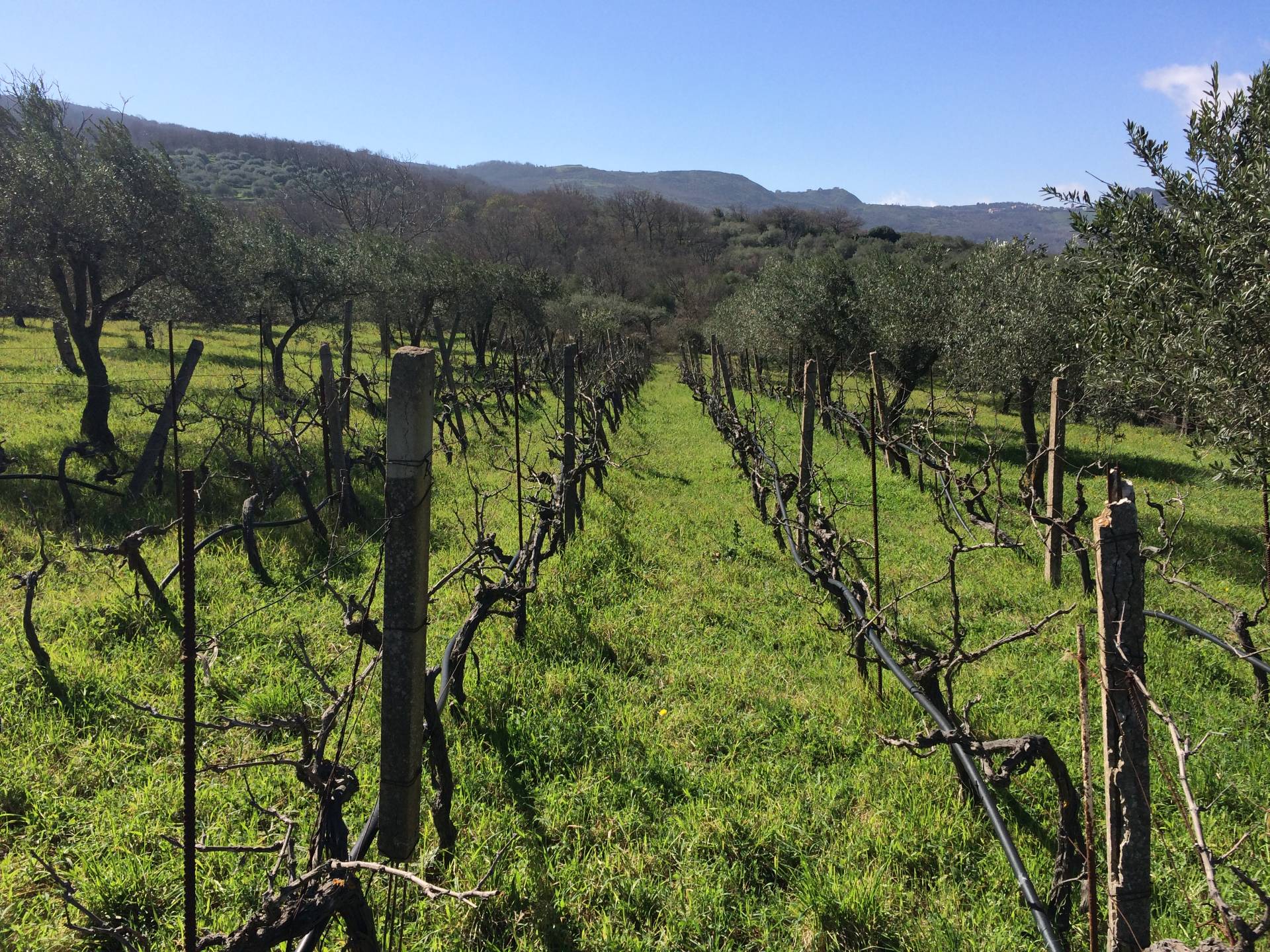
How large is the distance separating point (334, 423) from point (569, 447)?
246cm

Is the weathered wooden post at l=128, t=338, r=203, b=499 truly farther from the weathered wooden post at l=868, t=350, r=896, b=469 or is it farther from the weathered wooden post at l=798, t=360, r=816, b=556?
the weathered wooden post at l=868, t=350, r=896, b=469

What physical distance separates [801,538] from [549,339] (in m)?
15.1

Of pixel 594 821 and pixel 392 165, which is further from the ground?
pixel 392 165

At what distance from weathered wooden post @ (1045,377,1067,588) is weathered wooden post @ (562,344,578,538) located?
451cm

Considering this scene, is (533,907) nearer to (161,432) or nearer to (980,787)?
(980,787)

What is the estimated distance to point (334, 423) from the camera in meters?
7.00

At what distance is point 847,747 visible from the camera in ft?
13.1

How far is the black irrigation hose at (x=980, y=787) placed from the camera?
7.82 feet

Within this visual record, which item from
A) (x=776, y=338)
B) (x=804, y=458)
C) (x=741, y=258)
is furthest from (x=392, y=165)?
(x=804, y=458)

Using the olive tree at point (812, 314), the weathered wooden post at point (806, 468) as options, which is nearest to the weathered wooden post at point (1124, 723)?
the weathered wooden post at point (806, 468)

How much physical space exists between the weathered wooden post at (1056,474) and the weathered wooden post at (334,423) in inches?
263

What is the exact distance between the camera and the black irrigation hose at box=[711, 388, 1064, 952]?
2.38 m

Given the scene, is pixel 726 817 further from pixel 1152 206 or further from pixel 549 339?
pixel 549 339

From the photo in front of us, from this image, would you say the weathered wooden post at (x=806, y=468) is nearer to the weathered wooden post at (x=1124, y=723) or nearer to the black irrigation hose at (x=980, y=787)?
the black irrigation hose at (x=980, y=787)
